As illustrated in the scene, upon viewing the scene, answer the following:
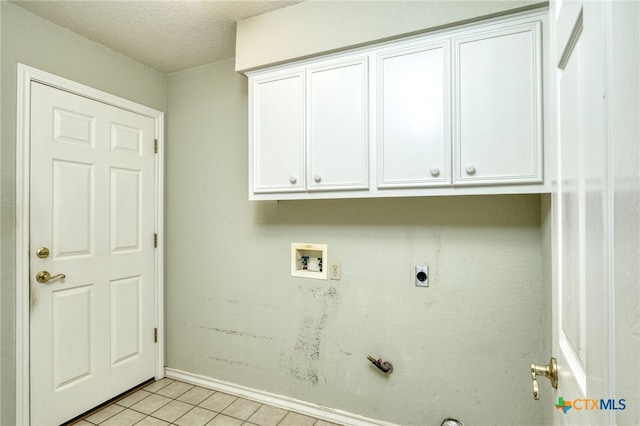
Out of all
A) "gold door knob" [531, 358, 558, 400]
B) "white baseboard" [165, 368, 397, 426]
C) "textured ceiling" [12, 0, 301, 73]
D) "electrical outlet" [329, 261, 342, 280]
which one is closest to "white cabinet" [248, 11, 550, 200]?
"textured ceiling" [12, 0, 301, 73]

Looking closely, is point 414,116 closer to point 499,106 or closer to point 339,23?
point 499,106

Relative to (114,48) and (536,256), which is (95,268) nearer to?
(114,48)

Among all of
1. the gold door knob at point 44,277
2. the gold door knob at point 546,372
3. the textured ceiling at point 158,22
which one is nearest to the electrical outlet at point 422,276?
the gold door knob at point 546,372

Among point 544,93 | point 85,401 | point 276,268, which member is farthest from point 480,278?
point 85,401

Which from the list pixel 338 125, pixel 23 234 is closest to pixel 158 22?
pixel 338 125

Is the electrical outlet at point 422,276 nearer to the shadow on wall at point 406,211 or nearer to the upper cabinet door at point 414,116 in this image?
the shadow on wall at point 406,211

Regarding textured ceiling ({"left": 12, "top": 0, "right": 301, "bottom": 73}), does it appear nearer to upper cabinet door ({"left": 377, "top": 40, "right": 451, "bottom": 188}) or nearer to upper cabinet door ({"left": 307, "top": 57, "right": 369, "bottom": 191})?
upper cabinet door ({"left": 307, "top": 57, "right": 369, "bottom": 191})

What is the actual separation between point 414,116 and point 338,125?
397 mm

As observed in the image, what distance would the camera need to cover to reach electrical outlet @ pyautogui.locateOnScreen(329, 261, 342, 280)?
1972 mm

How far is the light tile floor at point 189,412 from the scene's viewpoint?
1975 mm

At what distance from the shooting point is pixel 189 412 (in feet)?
6.80

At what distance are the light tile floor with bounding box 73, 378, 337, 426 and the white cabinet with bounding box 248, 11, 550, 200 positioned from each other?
1.43m

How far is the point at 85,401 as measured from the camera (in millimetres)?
2059

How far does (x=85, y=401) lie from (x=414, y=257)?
2.31 meters
